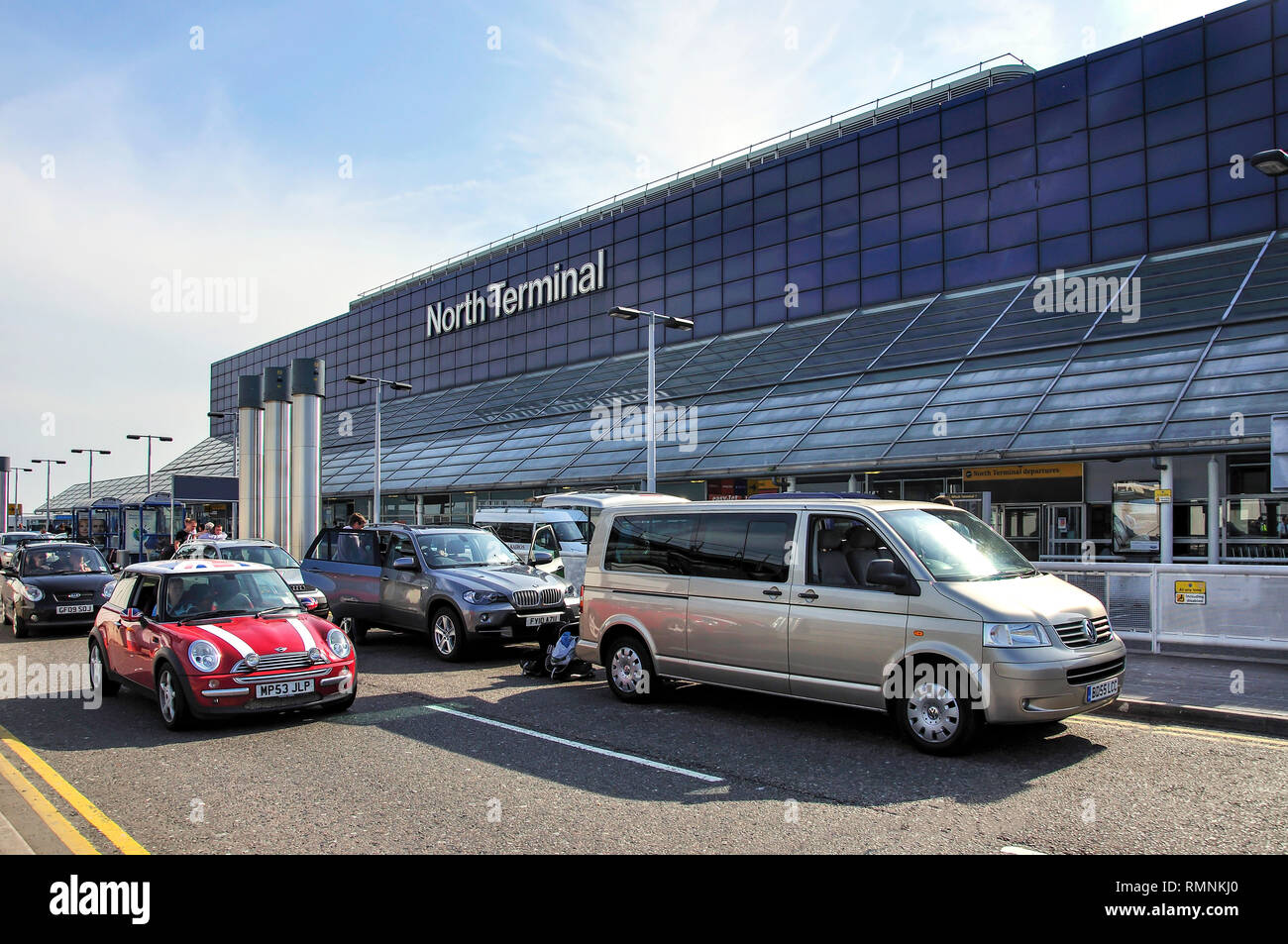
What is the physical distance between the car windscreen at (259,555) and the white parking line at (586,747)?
720 centimetres

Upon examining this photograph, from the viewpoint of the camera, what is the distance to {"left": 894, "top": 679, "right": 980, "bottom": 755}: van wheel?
6.93 metres

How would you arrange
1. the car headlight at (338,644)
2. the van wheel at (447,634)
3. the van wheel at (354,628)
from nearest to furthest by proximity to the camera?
1. the car headlight at (338,644)
2. the van wheel at (447,634)
3. the van wheel at (354,628)

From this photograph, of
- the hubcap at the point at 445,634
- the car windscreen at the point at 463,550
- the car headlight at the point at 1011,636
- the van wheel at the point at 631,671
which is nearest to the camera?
the car headlight at the point at 1011,636

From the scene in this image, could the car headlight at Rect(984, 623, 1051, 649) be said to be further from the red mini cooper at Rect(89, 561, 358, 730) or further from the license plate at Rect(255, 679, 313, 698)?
the license plate at Rect(255, 679, 313, 698)

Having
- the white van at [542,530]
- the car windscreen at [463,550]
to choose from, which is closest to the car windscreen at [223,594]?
the car windscreen at [463,550]

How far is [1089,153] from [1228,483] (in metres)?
14.3

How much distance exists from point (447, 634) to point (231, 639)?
432 cm

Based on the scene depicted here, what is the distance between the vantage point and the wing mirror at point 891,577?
7305 millimetres

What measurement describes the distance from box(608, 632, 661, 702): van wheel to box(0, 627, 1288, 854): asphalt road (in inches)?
8.7

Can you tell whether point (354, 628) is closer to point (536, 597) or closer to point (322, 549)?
point (322, 549)

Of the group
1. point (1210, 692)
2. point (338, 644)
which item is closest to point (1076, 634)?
point (1210, 692)

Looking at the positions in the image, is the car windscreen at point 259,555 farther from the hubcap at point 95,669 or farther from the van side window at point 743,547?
the van side window at point 743,547

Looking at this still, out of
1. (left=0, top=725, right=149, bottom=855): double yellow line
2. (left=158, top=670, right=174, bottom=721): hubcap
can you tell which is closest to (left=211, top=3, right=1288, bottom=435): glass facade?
(left=158, top=670, right=174, bottom=721): hubcap
